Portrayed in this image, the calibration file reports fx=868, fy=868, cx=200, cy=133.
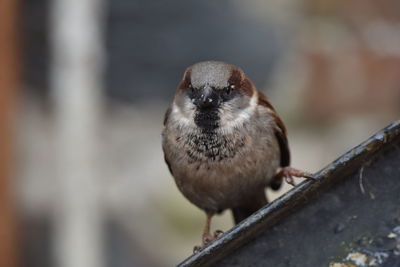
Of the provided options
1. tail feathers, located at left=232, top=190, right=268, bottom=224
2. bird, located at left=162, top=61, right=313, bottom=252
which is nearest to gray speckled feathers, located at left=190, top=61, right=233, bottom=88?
bird, located at left=162, top=61, right=313, bottom=252

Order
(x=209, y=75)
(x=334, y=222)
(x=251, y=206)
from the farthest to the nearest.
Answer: (x=251, y=206) < (x=209, y=75) < (x=334, y=222)

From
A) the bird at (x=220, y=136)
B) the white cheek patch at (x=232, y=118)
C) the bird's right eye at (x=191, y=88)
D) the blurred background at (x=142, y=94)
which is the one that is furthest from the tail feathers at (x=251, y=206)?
the blurred background at (x=142, y=94)

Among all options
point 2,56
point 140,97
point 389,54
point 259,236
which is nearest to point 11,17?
point 2,56

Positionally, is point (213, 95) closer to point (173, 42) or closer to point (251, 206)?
point (251, 206)

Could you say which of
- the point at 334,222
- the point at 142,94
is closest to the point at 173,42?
the point at 142,94

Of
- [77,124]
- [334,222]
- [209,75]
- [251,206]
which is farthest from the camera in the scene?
[77,124]

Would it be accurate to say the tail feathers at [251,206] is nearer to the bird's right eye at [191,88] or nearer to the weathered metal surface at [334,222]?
the bird's right eye at [191,88]
